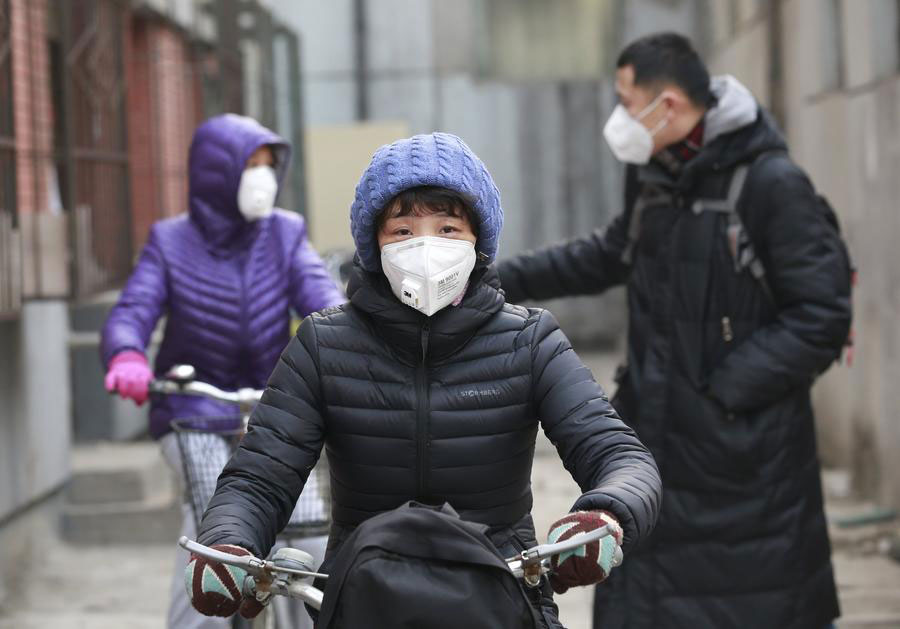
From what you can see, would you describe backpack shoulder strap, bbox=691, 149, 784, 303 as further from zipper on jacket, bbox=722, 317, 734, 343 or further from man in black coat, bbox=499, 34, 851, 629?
zipper on jacket, bbox=722, 317, 734, 343

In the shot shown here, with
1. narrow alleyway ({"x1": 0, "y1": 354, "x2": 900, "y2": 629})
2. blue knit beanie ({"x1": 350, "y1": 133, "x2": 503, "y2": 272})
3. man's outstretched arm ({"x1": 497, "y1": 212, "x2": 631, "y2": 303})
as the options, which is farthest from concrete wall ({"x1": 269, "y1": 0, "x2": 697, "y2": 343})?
blue knit beanie ({"x1": 350, "y1": 133, "x2": 503, "y2": 272})

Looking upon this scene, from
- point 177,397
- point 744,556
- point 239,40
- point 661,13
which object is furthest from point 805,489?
point 661,13

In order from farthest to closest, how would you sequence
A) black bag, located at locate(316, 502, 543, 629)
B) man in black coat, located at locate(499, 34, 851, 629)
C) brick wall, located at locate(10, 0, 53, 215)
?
1. brick wall, located at locate(10, 0, 53, 215)
2. man in black coat, located at locate(499, 34, 851, 629)
3. black bag, located at locate(316, 502, 543, 629)

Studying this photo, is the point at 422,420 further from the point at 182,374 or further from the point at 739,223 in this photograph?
the point at 739,223

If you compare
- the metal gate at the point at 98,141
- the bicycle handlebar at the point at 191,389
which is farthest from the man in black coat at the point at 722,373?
the metal gate at the point at 98,141

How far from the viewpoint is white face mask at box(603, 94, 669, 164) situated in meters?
4.46

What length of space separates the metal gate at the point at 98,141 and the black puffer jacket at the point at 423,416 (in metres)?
5.05

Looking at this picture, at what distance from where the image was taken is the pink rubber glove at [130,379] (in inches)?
162

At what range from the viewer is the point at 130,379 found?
414 centimetres

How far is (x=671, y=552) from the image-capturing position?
442 cm

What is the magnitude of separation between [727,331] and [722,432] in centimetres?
30

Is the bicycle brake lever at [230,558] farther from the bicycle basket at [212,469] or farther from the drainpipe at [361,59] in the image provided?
the drainpipe at [361,59]

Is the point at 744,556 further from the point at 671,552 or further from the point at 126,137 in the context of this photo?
the point at 126,137

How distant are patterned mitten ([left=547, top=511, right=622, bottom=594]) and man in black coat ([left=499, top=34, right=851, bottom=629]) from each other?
6.66ft
